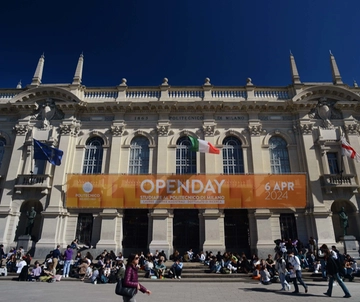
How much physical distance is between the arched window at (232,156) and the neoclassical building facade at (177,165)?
8 centimetres

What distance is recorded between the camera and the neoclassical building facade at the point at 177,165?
58.2 ft

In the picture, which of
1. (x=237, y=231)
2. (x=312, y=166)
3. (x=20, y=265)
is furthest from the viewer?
(x=312, y=166)

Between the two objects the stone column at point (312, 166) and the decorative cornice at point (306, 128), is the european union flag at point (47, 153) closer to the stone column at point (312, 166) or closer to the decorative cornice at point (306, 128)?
the stone column at point (312, 166)

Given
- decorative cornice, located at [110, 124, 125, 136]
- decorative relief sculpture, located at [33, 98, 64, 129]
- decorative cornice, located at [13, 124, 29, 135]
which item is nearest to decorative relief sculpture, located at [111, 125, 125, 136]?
decorative cornice, located at [110, 124, 125, 136]

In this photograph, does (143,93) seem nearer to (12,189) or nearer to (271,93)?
(271,93)

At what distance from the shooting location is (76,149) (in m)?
20.2

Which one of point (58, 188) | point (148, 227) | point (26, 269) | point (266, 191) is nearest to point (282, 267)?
point (266, 191)

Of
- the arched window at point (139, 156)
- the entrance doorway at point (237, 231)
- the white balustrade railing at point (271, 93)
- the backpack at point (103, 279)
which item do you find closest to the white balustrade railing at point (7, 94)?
the arched window at point (139, 156)

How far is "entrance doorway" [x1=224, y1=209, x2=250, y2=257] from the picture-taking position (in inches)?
699

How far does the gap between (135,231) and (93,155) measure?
6.64 metres

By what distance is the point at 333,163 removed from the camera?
19.2 meters

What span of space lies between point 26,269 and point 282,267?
37.6 feet

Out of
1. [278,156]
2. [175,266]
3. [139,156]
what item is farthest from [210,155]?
[175,266]

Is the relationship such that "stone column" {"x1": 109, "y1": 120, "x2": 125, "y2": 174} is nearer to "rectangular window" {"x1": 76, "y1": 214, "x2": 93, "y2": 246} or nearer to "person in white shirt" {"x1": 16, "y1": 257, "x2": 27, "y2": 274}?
"rectangular window" {"x1": 76, "y1": 214, "x2": 93, "y2": 246}
